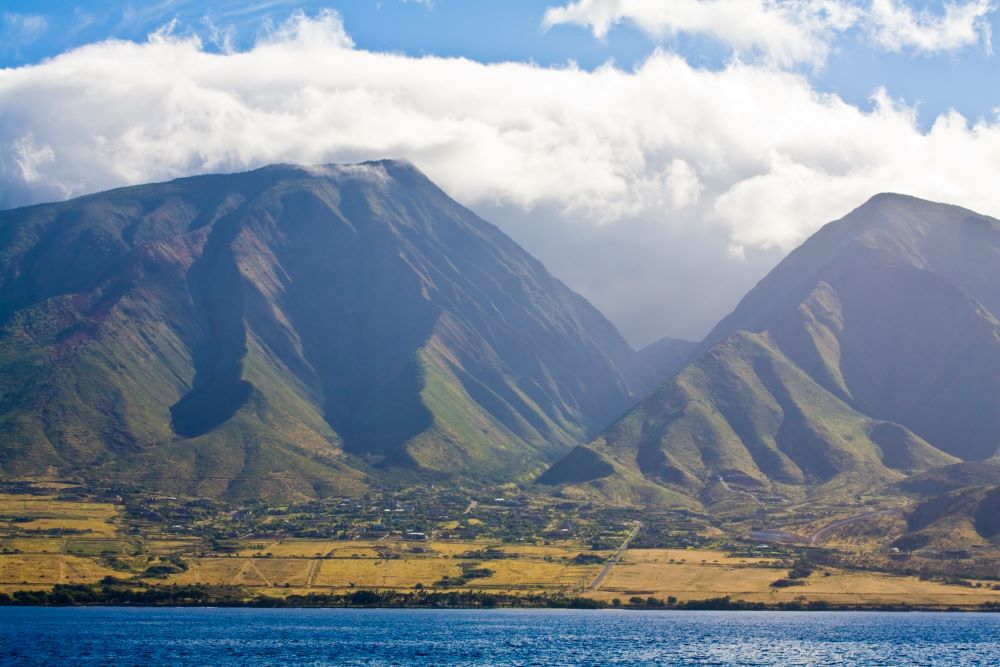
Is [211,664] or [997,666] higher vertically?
[211,664]

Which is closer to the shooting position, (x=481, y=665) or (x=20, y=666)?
(x=20, y=666)

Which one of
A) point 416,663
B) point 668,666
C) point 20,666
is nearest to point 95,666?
point 20,666

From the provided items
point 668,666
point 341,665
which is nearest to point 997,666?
point 668,666

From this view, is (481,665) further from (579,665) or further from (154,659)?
(154,659)

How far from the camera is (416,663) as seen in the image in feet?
656

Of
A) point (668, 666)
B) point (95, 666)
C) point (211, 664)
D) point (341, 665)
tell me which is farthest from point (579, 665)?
point (95, 666)

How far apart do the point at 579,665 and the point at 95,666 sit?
243ft

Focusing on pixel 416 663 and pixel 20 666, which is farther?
pixel 416 663

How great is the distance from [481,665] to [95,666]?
58580mm

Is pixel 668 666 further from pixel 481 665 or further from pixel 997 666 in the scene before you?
pixel 997 666

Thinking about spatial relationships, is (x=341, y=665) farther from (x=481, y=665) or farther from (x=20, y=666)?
(x=20, y=666)

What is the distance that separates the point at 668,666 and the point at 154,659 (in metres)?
81.6

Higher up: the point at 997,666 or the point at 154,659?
the point at 154,659

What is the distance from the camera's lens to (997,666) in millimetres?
199500
